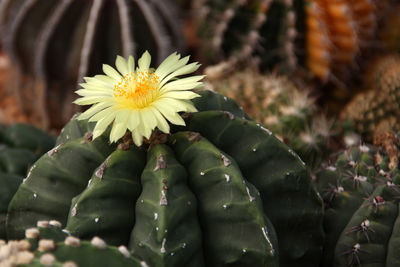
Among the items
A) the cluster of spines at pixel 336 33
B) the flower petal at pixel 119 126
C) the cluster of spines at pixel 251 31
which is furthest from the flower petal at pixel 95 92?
the cluster of spines at pixel 336 33

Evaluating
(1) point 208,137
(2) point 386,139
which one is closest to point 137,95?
(1) point 208,137

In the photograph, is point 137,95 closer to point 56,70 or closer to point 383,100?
point 383,100

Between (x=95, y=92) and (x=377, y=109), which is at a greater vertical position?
(x=95, y=92)

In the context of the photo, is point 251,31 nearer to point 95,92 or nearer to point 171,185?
point 95,92

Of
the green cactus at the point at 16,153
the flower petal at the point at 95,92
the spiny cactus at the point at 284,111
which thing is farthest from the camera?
the spiny cactus at the point at 284,111

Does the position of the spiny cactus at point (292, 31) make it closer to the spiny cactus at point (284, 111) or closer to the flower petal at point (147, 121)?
the spiny cactus at point (284, 111)

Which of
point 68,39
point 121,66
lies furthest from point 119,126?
point 68,39
